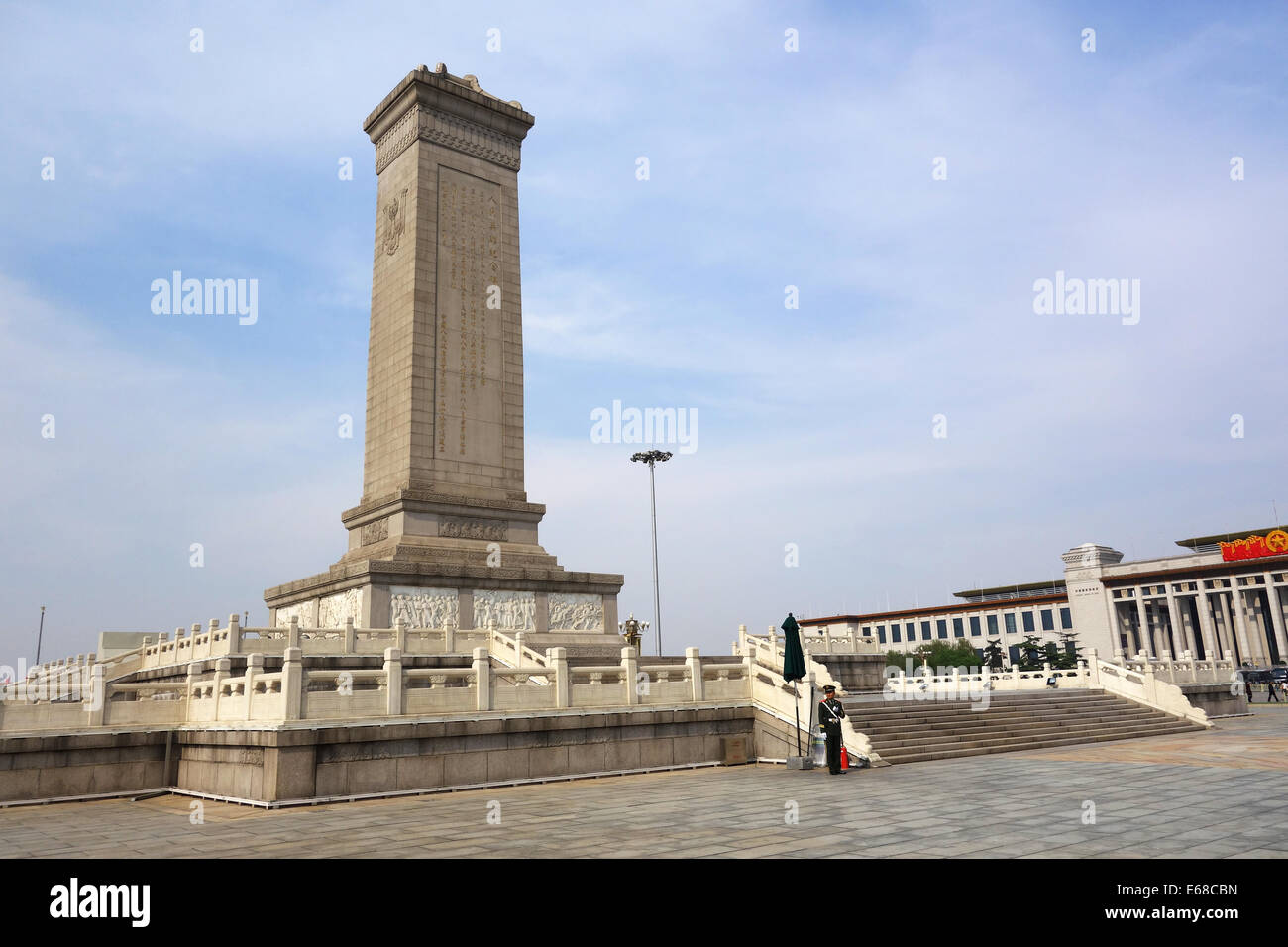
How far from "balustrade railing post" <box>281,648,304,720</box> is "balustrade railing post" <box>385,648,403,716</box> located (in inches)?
50.6

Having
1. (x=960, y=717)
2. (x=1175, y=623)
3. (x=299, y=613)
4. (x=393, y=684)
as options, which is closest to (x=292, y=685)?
(x=393, y=684)

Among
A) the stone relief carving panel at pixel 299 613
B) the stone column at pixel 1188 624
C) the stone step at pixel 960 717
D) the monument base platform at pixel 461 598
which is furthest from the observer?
the stone column at pixel 1188 624

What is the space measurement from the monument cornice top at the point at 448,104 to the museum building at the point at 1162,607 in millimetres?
51730

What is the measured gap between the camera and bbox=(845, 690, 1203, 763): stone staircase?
59.6 feet

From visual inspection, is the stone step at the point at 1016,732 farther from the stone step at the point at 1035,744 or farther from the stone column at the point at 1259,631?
the stone column at the point at 1259,631

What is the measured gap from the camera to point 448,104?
31734 millimetres

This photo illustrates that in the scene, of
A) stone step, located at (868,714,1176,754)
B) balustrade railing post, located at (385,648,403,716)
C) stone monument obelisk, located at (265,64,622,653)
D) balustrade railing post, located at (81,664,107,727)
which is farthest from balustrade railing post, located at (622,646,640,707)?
stone monument obelisk, located at (265,64,622,653)

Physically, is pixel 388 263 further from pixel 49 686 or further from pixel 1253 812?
pixel 1253 812

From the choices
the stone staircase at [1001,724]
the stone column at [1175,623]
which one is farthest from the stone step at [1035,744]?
the stone column at [1175,623]

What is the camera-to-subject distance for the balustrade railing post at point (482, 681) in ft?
50.0

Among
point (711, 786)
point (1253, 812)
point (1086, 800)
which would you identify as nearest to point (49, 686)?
point (711, 786)

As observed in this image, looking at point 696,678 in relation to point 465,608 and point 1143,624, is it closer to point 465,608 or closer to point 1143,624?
point 465,608

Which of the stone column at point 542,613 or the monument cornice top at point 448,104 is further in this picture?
the monument cornice top at point 448,104

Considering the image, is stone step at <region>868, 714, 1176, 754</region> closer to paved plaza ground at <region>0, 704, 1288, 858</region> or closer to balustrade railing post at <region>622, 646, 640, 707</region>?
paved plaza ground at <region>0, 704, 1288, 858</region>
